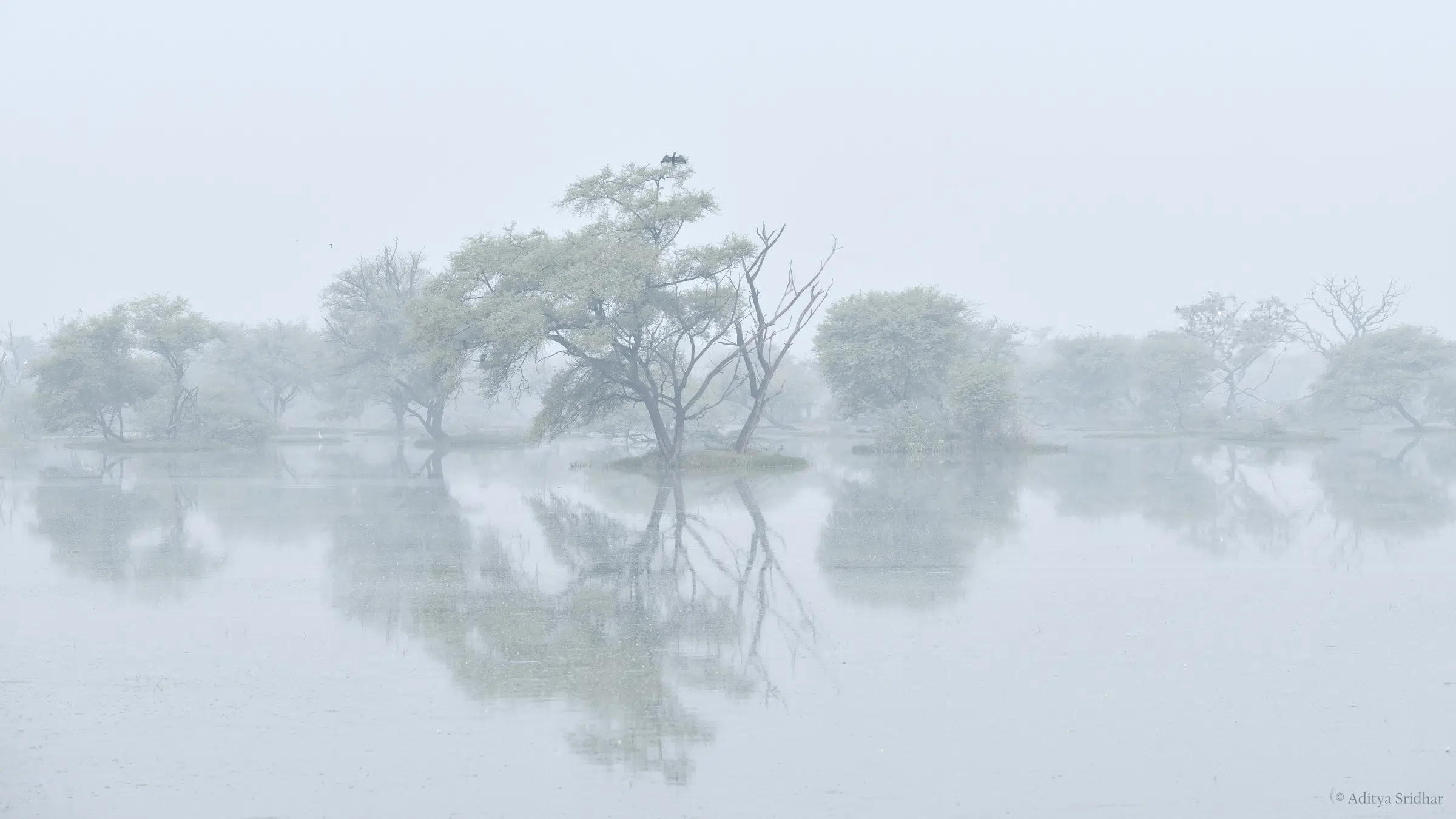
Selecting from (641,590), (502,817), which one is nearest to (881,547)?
(641,590)

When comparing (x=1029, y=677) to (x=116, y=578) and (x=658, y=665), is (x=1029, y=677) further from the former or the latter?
(x=116, y=578)

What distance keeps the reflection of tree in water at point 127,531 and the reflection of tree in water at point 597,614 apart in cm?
179

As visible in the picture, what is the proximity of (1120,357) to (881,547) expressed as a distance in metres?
59.3

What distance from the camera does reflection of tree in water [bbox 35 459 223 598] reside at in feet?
45.1

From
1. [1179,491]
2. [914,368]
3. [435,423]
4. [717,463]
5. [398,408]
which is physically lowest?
[1179,491]

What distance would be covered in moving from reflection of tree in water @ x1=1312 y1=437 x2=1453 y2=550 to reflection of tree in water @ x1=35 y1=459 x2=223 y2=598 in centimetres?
1424

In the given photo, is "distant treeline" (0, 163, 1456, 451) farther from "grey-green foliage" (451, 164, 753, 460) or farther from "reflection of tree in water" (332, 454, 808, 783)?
"reflection of tree in water" (332, 454, 808, 783)

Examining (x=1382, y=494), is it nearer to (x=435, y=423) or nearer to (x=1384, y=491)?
(x=1384, y=491)

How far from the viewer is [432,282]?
1232 inches

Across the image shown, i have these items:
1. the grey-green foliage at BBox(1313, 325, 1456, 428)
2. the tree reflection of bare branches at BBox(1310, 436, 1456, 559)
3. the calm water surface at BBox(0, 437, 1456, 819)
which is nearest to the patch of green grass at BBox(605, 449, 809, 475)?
the calm water surface at BBox(0, 437, 1456, 819)

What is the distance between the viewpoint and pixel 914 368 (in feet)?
153

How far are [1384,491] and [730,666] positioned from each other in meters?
19.8

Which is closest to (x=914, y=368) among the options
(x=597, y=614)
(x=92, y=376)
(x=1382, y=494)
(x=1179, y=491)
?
(x=1179, y=491)

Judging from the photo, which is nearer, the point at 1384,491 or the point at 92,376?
the point at 1384,491
